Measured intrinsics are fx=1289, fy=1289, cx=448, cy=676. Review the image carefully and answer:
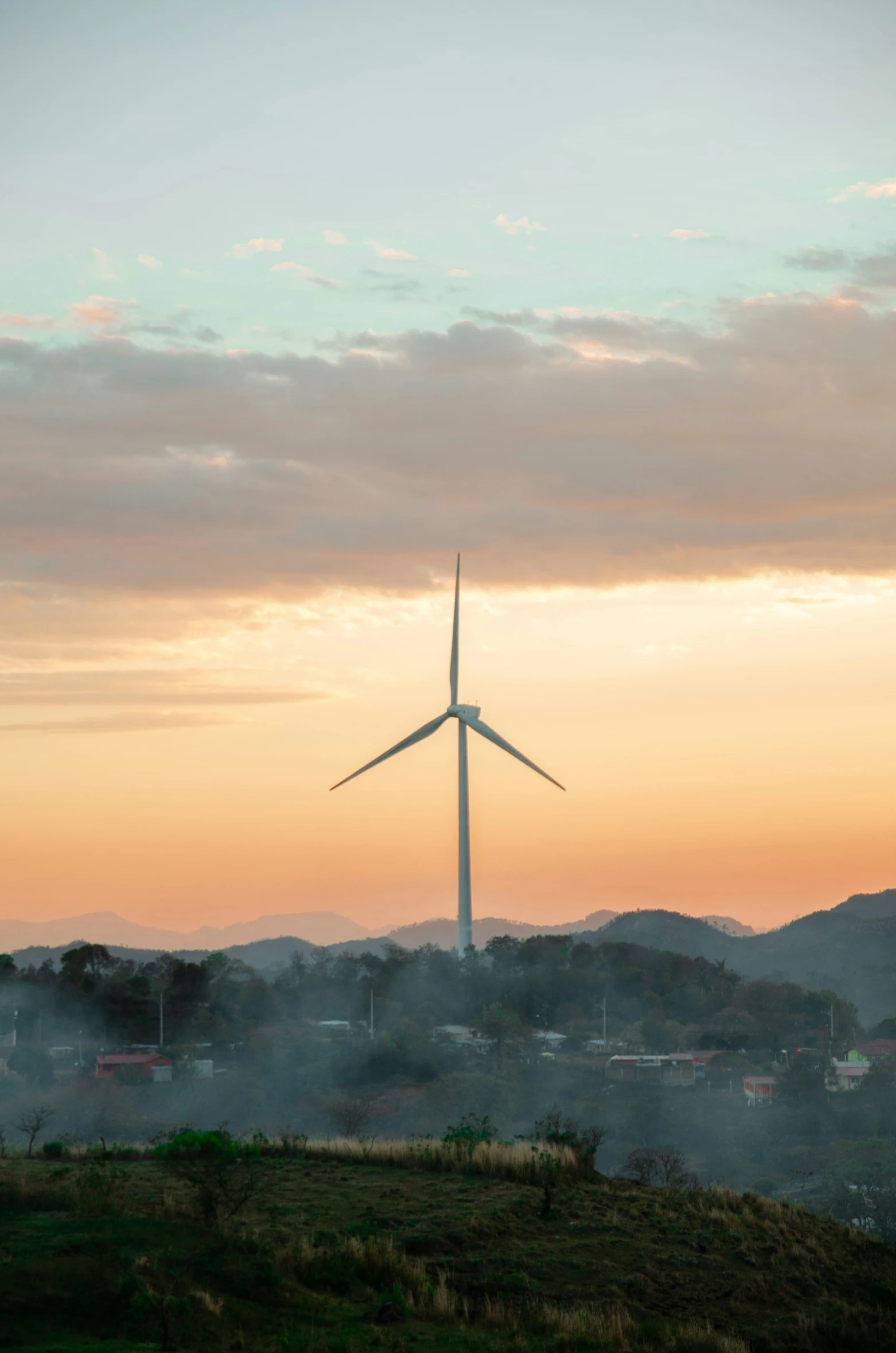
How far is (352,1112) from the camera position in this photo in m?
68.9

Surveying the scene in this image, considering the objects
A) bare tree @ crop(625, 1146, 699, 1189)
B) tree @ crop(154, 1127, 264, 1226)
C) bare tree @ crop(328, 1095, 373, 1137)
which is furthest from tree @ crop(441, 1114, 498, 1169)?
bare tree @ crop(328, 1095, 373, 1137)

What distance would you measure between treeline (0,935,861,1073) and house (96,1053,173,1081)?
7206mm

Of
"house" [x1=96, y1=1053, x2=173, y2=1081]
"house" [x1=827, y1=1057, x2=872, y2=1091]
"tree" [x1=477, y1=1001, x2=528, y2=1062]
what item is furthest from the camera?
Result: "tree" [x1=477, y1=1001, x2=528, y2=1062]

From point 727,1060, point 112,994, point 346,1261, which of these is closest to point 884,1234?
point 346,1261

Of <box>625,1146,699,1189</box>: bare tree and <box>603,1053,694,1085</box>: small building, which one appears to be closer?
<box>625,1146,699,1189</box>: bare tree

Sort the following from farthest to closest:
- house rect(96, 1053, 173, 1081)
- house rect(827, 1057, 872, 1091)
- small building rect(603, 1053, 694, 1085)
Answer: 1. small building rect(603, 1053, 694, 1085)
2. house rect(827, 1057, 872, 1091)
3. house rect(96, 1053, 173, 1081)

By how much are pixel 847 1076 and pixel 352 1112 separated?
58808 millimetres

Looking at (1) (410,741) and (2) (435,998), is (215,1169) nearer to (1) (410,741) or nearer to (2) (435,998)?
(1) (410,741)

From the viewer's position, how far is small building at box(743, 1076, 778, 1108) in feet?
346

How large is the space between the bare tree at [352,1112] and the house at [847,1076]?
135 ft

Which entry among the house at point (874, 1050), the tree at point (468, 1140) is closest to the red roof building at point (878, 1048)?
the house at point (874, 1050)

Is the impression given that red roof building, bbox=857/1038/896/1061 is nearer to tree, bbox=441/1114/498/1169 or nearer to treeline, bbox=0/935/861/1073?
treeline, bbox=0/935/861/1073

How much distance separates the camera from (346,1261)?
2111 cm

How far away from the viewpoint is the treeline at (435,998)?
104750 millimetres
